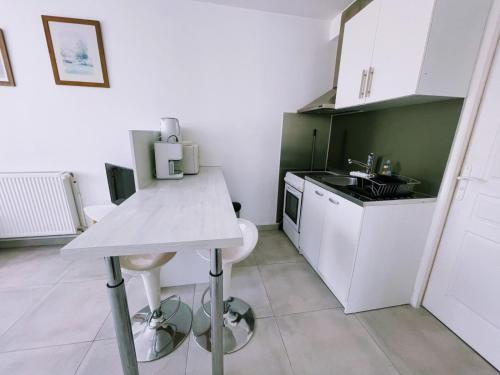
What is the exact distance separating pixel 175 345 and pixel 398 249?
5.58 feet

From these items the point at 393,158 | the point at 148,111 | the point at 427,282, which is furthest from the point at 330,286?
the point at 148,111

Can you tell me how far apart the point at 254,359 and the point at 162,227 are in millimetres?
1058

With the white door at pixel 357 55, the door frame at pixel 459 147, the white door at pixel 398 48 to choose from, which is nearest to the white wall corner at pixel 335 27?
the white door at pixel 357 55

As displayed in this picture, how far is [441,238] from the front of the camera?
59.9 inches

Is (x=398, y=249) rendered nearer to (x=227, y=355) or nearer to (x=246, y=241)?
(x=246, y=241)

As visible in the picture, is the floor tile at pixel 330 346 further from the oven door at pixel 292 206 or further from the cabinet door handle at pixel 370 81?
the cabinet door handle at pixel 370 81

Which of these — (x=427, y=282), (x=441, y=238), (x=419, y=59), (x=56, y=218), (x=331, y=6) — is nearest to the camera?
(x=419, y=59)

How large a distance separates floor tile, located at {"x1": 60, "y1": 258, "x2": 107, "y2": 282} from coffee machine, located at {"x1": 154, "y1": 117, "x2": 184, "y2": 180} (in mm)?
1199

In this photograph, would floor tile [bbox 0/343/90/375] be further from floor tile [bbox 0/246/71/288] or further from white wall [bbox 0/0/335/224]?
white wall [bbox 0/0/335/224]

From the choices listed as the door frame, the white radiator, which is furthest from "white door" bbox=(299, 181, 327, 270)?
the white radiator

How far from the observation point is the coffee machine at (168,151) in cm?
168

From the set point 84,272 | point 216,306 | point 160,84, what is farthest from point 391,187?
point 84,272

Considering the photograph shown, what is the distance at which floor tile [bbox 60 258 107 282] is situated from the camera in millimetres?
1944

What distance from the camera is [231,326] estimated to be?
4.82ft
